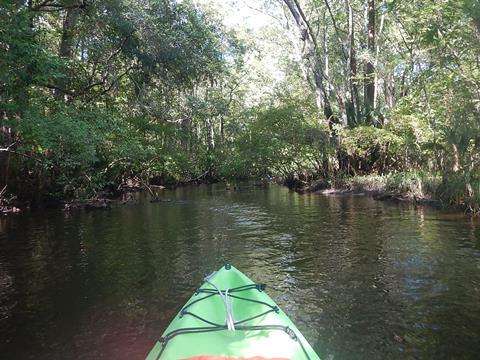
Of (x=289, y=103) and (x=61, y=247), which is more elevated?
(x=289, y=103)

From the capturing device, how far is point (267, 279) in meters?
7.36

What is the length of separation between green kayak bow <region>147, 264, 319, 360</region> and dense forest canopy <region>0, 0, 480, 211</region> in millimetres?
6623

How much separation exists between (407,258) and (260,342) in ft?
18.4

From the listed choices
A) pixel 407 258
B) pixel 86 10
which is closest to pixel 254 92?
pixel 86 10

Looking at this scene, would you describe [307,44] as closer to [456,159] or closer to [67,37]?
[67,37]

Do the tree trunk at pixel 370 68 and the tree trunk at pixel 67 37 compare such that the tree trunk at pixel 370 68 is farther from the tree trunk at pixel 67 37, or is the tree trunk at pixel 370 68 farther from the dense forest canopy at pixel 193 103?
the tree trunk at pixel 67 37

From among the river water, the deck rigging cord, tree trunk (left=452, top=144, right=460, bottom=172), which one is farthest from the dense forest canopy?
the deck rigging cord

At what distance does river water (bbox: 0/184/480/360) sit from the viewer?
16.4ft

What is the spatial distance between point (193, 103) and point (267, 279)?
17057 millimetres

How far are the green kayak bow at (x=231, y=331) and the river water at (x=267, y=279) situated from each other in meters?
0.97

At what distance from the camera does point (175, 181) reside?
34812 mm

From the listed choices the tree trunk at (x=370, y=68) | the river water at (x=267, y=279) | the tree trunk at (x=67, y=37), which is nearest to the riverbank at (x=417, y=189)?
the river water at (x=267, y=279)

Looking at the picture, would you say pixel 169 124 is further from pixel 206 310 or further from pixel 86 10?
pixel 206 310

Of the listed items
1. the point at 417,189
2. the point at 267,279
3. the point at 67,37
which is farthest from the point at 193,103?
the point at 267,279
